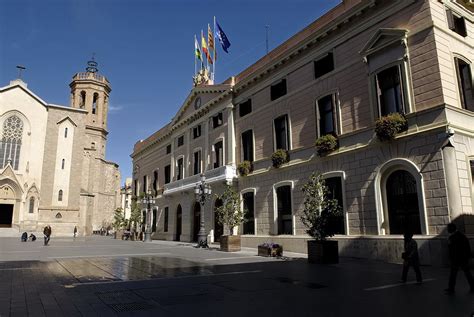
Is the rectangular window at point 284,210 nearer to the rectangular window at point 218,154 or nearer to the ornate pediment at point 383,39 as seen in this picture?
the rectangular window at point 218,154

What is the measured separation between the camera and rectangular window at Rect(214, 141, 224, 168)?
28183 millimetres

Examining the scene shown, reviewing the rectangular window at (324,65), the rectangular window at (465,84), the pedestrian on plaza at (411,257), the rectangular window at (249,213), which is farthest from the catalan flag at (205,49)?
the pedestrian on plaza at (411,257)

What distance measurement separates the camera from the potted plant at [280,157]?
69.2 feet

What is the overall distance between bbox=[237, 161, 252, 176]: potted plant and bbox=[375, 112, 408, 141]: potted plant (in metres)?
10.6

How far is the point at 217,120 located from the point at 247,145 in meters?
4.91

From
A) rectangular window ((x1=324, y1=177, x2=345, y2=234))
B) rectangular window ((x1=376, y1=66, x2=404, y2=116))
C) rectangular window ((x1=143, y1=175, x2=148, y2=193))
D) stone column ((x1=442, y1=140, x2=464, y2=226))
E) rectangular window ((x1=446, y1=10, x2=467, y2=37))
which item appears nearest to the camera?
stone column ((x1=442, y1=140, x2=464, y2=226))

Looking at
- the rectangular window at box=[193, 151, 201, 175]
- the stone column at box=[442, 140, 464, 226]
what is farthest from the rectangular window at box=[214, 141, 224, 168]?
the stone column at box=[442, 140, 464, 226]

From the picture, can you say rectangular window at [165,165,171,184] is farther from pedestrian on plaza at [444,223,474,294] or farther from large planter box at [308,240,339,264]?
pedestrian on plaza at [444,223,474,294]

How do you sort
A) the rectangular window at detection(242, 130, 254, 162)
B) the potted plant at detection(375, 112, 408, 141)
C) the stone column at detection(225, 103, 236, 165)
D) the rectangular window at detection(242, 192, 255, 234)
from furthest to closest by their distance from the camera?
the stone column at detection(225, 103, 236, 165) < the rectangular window at detection(242, 130, 254, 162) < the rectangular window at detection(242, 192, 255, 234) < the potted plant at detection(375, 112, 408, 141)

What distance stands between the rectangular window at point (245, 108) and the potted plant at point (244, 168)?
3705 millimetres

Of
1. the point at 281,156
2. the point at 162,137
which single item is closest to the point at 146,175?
the point at 162,137

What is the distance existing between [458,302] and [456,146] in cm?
827

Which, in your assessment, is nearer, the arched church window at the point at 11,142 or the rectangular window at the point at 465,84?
the rectangular window at the point at 465,84

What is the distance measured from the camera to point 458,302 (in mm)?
7020
